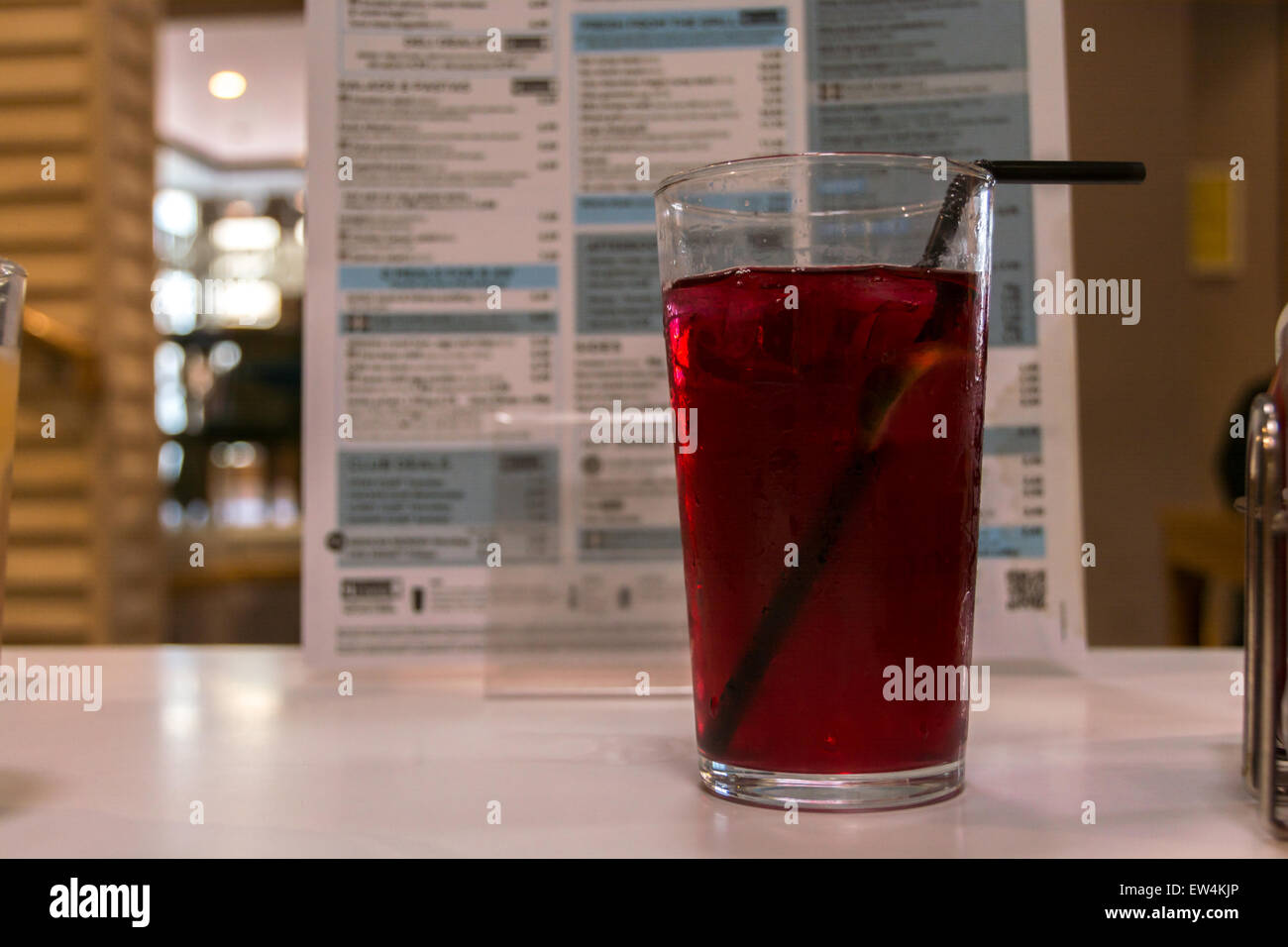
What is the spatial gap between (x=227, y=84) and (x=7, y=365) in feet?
17.7

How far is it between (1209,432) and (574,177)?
10.3ft

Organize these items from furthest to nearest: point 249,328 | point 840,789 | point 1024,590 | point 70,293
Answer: point 249,328
point 70,293
point 1024,590
point 840,789

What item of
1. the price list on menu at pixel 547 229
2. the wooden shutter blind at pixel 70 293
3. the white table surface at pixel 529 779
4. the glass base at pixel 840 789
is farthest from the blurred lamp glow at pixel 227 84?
the glass base at pixel 840 789

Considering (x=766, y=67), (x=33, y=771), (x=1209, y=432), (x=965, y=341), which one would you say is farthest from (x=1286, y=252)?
(x=33, y=771)

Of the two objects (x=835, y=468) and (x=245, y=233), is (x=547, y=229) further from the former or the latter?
(x=245, y=233)

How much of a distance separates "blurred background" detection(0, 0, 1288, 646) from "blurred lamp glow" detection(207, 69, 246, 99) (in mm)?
20

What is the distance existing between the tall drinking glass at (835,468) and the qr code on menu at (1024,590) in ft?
1.41

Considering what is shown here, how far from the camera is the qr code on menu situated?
909 mm

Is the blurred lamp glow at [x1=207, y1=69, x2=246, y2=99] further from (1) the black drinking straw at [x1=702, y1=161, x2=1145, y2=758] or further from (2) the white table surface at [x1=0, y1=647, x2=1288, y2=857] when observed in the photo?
(1) the black drinking straw at [x1=702, y1=161, x2=1145, y2=758]

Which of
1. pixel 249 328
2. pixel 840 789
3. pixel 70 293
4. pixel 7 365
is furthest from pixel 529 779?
pixel 249 328

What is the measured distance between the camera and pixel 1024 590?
35.9 inches

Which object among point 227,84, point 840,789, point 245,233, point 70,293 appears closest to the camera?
point 840,789
